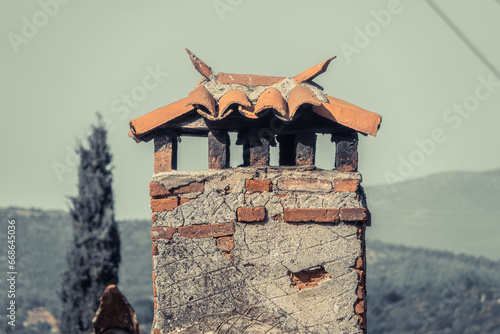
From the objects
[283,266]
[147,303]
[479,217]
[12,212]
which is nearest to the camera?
[283,266]

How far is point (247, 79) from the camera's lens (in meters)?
4.93

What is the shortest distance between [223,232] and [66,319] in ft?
39.5

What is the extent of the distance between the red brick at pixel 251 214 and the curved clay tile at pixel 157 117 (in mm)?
787

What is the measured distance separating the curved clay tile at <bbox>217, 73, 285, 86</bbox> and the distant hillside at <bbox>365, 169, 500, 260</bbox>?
33.9 m

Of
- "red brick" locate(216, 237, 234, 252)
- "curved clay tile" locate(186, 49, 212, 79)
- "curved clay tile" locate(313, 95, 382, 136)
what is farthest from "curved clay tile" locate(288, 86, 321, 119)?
"red brick" locate(216, 237, 234, 252)

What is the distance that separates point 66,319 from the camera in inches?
607

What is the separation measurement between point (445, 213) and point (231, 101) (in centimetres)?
3840

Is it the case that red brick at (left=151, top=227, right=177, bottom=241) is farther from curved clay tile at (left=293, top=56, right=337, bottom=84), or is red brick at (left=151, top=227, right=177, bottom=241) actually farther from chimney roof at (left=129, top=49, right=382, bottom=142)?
curved clay tile at (left=293, top=56, right=337, bottom=84)

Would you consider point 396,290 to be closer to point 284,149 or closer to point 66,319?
point 66,319

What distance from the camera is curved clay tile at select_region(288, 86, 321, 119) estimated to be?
4430mm

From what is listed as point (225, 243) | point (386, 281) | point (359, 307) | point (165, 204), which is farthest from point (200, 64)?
point (386, 281)

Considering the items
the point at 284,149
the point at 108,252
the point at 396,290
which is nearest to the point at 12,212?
the point at 108,252

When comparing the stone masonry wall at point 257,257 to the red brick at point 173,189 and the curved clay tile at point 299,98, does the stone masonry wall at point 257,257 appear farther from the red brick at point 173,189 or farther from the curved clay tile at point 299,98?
the curved clay tile at point 299,98

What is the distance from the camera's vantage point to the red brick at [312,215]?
4.46 metres
